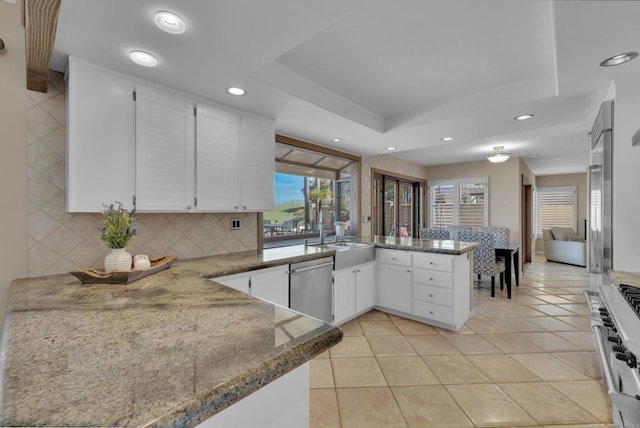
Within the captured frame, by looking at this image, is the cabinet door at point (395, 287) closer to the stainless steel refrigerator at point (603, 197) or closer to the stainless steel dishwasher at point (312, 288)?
the stainless steel dishwasher at point (312, 288)

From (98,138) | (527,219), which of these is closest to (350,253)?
(98,138)

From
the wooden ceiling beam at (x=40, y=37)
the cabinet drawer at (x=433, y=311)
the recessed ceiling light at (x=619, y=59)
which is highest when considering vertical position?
the recessed ceiling light at (x=619, y=59)

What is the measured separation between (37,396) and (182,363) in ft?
0.91

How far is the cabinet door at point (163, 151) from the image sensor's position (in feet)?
6.68

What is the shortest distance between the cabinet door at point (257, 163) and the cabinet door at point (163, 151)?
0.49 meters

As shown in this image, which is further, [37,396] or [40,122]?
[40,122]

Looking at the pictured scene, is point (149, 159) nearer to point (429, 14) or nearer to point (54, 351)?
point (54, 351)

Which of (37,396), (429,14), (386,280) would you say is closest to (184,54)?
(429,14)

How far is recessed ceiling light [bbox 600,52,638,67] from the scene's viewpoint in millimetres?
1717

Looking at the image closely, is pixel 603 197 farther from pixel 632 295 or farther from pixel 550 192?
pixel 550 192

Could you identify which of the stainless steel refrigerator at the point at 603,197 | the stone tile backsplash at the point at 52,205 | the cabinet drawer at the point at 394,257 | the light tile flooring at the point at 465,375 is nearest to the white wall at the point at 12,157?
the stone tile backsplash at the point at 52,205

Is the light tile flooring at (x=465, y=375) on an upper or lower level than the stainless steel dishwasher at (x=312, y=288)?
lower

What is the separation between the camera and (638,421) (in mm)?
999

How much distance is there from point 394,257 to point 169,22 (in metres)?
3.02
